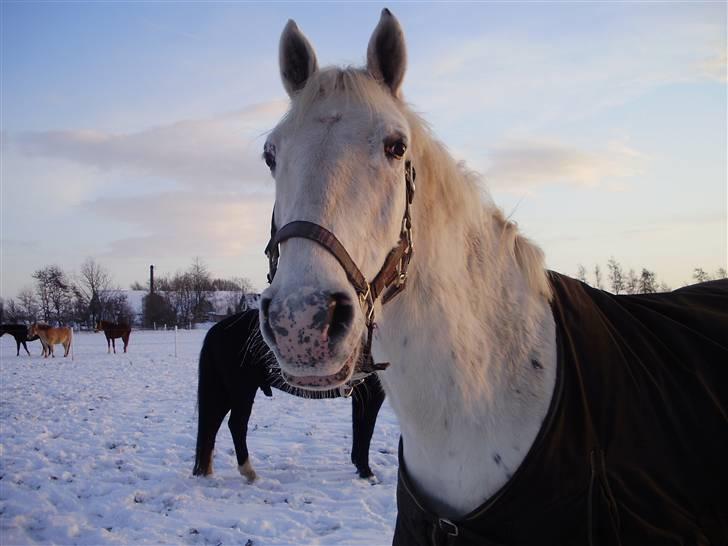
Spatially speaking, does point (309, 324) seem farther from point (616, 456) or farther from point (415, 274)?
point (616, 456)

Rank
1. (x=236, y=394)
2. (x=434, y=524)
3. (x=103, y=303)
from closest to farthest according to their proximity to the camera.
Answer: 1. (x=434, y=524)
2. (x=236, y=394)
3. (x=103, y=303)

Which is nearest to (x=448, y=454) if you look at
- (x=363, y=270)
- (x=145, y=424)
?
(x=363, y=270)

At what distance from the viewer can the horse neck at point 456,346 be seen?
188cm

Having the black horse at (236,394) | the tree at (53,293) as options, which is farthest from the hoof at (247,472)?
the tree at (53,293)

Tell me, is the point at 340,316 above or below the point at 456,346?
above

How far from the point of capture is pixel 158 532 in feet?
14.6

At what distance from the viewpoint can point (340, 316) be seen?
1.50m

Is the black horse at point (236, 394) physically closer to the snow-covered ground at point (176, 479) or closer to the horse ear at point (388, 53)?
the snow-covered ground at point (176, 479)

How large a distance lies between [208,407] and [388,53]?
5.20m

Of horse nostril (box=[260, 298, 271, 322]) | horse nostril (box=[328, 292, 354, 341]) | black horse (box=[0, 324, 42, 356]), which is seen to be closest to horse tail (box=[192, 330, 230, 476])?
horse nostril (box=[260, 298, 271, 322])

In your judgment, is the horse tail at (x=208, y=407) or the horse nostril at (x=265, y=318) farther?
the horse tail at (x=208, y=407)

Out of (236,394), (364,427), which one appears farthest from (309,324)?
(236,394)

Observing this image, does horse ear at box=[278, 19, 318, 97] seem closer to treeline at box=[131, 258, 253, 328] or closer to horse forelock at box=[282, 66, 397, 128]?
horse forelock at box=[282, 66, 397, 128]

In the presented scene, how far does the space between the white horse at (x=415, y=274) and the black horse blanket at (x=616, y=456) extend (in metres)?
0.06
